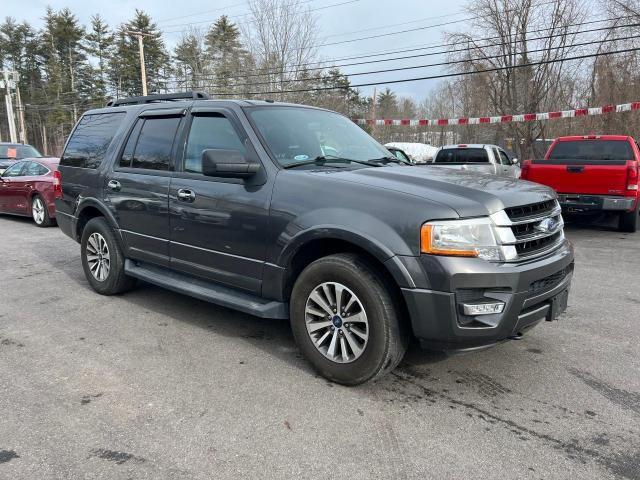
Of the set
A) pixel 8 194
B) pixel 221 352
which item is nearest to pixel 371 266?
pixel 221 352

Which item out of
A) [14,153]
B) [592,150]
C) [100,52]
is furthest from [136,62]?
[592,150]

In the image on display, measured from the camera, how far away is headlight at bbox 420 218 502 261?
285 cm

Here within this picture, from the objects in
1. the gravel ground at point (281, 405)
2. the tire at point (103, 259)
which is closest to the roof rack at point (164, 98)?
the tire at point (103, 259)

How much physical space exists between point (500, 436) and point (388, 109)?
63.5 m

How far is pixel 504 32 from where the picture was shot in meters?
27.5

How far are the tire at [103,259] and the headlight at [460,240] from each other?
137 inches

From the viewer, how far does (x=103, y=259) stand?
5.30m

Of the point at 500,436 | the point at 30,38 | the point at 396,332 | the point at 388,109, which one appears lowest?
the point at 500,436

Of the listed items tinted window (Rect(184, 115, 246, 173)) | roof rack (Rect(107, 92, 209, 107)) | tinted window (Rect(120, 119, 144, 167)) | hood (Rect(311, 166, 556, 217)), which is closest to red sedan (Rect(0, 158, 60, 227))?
roof rack (Rect(107, 92, 209, 107))

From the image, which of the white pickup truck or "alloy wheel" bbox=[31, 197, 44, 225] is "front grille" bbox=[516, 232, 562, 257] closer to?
"alloy wheel" bbox=[31, 197, 44, 225]

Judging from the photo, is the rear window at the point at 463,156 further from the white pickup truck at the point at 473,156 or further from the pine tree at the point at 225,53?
the pine tree at the point at 225,53

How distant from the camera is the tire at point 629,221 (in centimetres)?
926

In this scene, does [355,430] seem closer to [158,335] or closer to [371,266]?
[371,266]

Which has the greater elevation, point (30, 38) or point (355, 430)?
point (30, 38)
